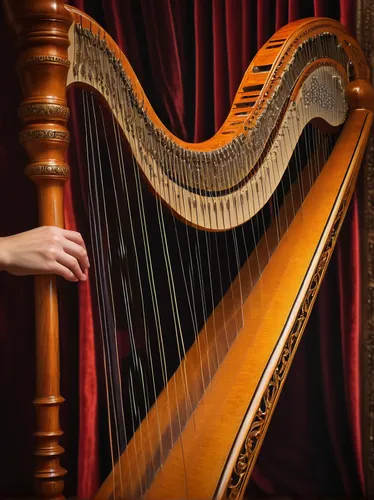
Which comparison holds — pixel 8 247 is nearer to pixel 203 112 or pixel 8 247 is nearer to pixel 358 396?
pixel 203 112

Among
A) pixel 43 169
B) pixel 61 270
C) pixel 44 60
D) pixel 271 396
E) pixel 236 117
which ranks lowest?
pixel 271 396

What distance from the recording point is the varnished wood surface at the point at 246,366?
47.3 inches

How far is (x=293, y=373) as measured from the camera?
83.9 inches

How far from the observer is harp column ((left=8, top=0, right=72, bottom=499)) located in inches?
36.2

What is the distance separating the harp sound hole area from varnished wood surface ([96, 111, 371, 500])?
0.05 meters

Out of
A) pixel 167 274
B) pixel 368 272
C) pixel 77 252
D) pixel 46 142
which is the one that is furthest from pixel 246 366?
pixel 368 272

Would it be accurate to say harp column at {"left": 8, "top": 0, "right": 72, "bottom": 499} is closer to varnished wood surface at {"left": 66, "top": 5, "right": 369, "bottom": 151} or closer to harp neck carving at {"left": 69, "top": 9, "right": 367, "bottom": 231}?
harp neck carving at {"left": 69, "top": 9, "right": 367, "bottom": 231}

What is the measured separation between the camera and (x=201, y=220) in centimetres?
133

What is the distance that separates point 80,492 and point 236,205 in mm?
811

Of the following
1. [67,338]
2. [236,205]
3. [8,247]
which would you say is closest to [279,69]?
[236,205]

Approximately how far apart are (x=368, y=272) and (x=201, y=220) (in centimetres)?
97

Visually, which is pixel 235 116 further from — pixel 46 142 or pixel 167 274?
pixel 46 142

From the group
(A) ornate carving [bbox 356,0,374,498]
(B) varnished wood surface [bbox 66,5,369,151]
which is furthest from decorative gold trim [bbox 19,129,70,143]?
(A) ornate carving [bbox 356,0,374,498]

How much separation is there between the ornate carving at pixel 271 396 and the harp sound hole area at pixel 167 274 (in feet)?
0.46
